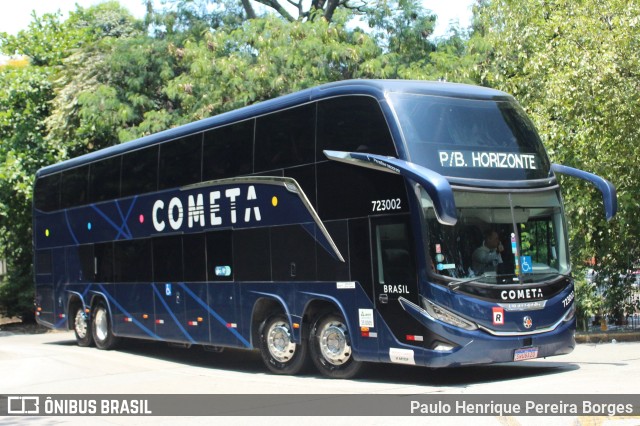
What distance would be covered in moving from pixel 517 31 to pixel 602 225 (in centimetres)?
473

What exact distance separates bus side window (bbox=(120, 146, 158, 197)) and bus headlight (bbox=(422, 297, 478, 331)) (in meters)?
7.74

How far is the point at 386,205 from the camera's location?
507 inches

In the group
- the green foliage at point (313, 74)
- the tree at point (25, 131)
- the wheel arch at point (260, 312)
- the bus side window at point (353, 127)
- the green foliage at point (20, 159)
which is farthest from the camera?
the tree at point (25, 131)

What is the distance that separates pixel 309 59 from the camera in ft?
87.2

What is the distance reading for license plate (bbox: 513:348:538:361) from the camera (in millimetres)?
12602

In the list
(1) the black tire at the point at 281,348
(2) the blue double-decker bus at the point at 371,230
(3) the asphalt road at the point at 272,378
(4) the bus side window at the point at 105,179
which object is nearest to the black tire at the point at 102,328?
(3) the asphalt road at the point at 272,378

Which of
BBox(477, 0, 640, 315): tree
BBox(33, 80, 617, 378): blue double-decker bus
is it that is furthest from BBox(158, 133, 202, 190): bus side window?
BBox(477, 0, 640, 315): tree

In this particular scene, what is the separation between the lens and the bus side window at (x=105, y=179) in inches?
780

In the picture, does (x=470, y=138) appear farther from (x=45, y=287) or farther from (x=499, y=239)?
(x=45, y=287)

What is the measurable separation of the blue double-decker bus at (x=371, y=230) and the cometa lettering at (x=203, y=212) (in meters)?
0.04

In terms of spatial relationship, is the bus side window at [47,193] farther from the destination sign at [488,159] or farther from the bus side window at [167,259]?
the destination sign at [488,159]

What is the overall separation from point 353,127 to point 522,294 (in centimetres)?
336

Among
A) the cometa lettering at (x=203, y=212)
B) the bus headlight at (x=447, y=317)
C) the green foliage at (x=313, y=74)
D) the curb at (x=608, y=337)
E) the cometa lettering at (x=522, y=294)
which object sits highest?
the green foliage at (x=313, y=74)

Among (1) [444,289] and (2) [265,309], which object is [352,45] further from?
(1) [444,289]
